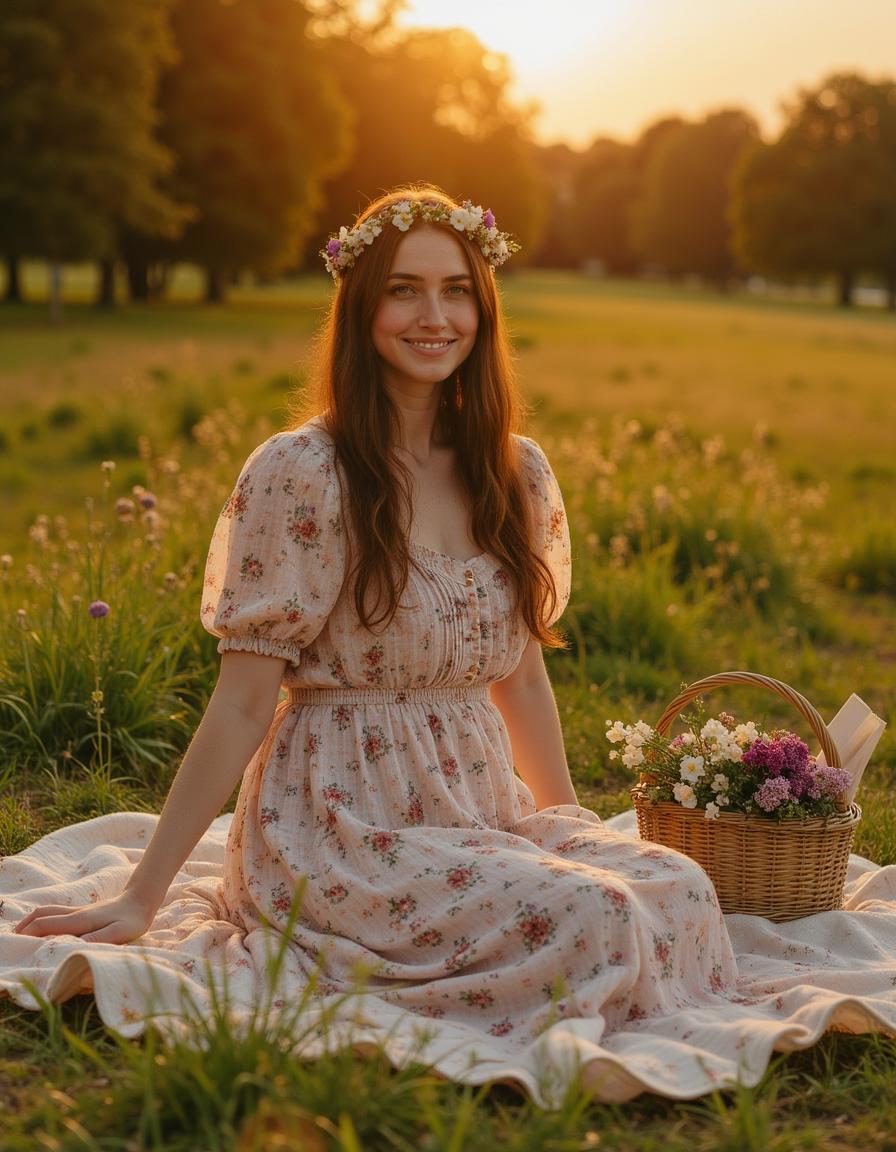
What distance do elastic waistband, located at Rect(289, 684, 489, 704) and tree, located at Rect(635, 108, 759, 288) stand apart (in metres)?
81.8

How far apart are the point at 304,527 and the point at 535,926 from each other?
100 centimetres

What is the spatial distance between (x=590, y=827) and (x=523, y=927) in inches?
20.5

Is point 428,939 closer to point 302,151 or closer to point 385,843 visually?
point 385,843

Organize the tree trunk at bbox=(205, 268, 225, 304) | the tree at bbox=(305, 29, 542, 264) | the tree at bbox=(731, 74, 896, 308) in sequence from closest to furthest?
the tree trunk at bbox=(205, 268, 225, 304) < the tree at bbox=(305, 29, 542, 264) < the tree at bbox=(731, 74, 896, 308)

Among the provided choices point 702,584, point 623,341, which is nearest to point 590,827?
point 702,584

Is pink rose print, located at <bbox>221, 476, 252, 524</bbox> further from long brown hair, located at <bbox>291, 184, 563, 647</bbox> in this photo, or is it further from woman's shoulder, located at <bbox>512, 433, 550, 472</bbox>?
woman's shoulder, located at <bbox>512, 433, 550, 472</bbox>

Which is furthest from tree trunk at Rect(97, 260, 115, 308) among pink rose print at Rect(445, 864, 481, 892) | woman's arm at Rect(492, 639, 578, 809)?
pink rose print at Rect(445, 864, 481, 892)

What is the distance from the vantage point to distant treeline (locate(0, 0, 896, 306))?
94.0 ft

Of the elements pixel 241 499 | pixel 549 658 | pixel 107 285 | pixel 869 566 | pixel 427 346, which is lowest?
pixel 869 566

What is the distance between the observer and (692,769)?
363 cm

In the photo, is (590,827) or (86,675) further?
(86,675)

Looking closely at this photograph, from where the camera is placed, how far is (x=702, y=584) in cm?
736

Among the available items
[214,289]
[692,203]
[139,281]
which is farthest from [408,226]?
[692,203]

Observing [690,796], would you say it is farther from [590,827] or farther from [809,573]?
[809,573]
